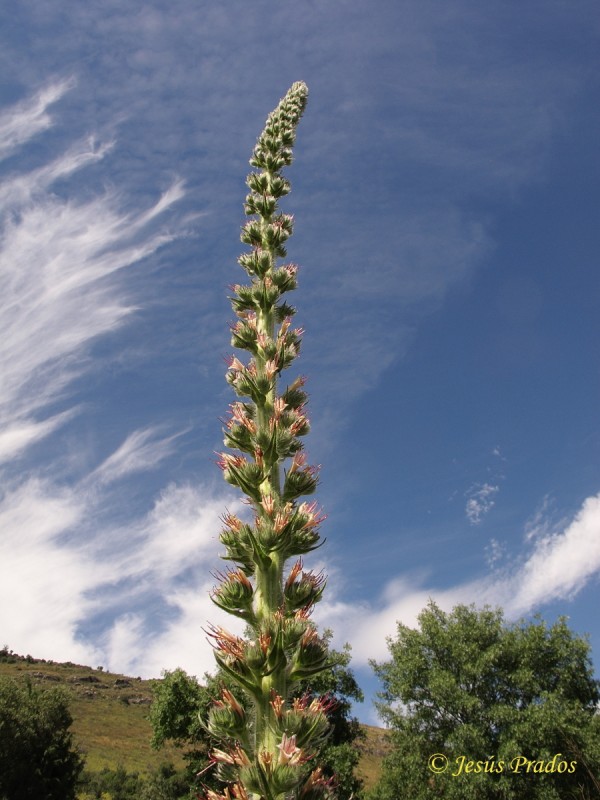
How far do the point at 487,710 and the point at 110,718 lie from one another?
227 ft

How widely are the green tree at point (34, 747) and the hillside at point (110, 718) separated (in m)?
4.30

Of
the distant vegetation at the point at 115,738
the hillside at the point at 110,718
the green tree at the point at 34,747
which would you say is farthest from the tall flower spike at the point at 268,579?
the green tree at the point at 34,747

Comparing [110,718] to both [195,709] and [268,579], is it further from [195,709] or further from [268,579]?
[268,579]

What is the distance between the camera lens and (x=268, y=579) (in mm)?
4922

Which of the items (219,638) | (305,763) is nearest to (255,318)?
(219,638)

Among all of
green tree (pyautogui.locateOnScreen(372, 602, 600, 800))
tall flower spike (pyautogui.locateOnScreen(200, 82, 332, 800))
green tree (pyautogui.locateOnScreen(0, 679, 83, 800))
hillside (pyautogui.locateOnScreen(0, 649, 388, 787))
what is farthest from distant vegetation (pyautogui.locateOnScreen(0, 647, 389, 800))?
tall flower spike (pyautogui.locateOnScreen(200, 82, 332, 800))

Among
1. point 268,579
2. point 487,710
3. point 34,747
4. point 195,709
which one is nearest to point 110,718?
point 34,747

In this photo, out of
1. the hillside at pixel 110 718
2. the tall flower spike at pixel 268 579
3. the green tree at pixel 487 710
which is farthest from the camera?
the hillside at pixel 110 718

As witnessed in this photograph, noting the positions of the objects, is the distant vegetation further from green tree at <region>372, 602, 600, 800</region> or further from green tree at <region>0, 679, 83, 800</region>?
green tree at <region>372, 602, 600, 800</region>

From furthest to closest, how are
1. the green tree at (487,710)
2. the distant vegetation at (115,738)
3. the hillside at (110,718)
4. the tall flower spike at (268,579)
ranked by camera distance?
the hillside at (110,718)
the distant vegetation at (115,738)
the green tree at (487,710)
the tall flower spike at (268,579)

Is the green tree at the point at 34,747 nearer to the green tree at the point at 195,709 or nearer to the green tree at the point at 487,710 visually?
the green tree at the point at 195,709

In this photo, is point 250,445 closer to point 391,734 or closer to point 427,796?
point 427,796

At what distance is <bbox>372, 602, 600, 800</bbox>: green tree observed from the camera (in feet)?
78.3

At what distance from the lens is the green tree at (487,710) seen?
78.3 feet
